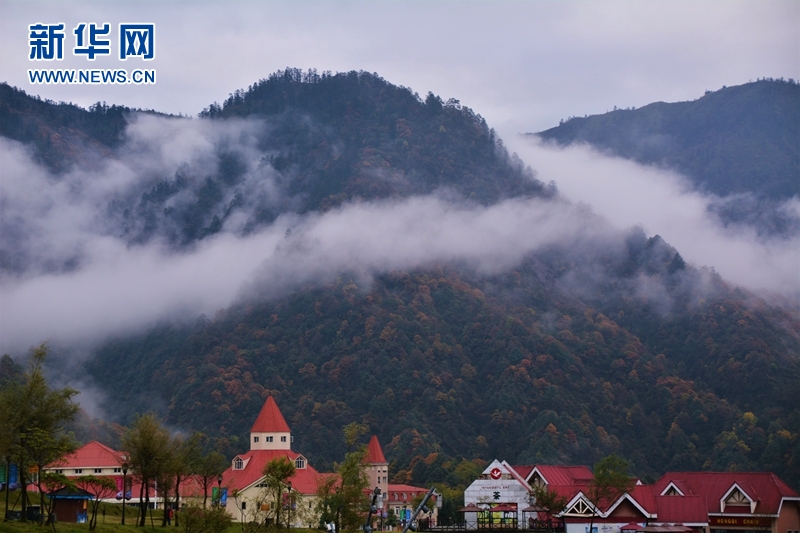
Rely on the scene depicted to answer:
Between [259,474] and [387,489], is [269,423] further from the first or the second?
[387,489]

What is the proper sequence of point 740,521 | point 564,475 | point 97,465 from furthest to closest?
point 564,475 < point 97,465 < point 740,521

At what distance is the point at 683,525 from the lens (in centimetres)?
8906

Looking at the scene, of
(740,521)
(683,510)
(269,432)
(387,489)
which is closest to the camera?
(740,521)

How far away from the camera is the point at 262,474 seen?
115438 mm

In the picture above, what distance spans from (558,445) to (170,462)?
117m

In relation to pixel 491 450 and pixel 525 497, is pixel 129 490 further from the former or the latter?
pixel 491 450

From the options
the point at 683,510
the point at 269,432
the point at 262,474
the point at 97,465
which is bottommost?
the point at 683,510

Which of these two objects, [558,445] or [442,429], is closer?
[558,445]

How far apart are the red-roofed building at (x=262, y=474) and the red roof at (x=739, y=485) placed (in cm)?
3498

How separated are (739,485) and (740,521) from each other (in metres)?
3.20

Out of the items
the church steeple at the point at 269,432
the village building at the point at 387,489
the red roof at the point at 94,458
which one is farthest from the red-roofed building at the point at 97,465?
the village building at the point at 387,489

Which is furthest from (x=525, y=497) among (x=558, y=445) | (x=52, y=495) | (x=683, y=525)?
(x=558, y=445)

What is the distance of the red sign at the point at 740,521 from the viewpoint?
8912 centimetres

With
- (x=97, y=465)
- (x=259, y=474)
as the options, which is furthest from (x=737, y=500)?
(x=97, y=465)
